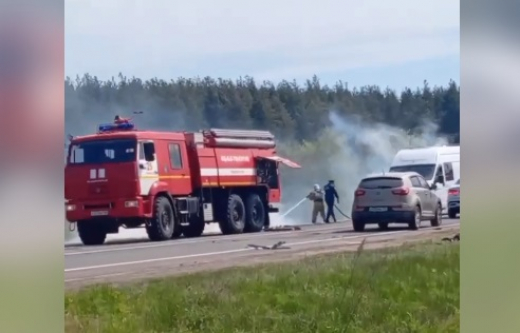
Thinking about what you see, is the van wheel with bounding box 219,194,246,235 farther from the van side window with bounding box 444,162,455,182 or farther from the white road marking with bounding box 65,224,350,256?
the van side window with bounding box 444,162,455,182

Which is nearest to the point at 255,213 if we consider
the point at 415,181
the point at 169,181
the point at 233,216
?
the point at 233,216

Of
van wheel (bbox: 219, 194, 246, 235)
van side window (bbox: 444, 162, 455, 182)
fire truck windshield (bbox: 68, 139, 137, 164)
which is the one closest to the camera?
fire truck windshield (bbox: 68, 139, 137, 164)

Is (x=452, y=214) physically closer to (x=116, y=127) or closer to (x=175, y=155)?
(x=175, y=155)

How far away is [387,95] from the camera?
4.13 meters

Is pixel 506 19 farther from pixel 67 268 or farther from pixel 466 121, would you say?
pixel 67 268

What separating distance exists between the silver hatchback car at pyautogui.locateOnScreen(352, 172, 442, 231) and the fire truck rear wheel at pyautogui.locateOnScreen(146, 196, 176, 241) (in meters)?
0.87

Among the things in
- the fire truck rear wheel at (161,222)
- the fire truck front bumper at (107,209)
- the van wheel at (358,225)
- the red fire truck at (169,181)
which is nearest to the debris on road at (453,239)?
the van wheel at (358,225)

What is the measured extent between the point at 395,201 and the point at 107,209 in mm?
1380

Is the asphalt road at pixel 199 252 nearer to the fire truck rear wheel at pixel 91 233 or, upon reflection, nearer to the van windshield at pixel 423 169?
the fire truck rear wheel at pixel 91 233

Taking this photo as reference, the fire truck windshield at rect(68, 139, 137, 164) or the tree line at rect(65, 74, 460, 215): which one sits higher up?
the tree line at rect(65, 74, 460, 215)

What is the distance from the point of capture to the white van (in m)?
4.13

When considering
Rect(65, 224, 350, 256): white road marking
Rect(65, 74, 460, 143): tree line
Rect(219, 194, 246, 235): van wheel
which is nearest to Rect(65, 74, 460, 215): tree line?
Rect(65, 74, 460, 143): tree line

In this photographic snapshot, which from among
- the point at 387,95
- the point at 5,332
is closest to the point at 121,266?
the point at 5,332

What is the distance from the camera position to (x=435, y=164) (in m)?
4.18
